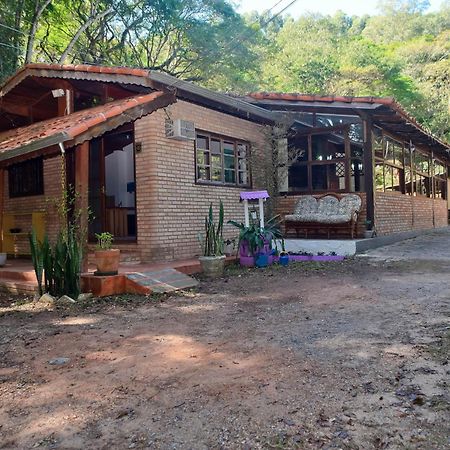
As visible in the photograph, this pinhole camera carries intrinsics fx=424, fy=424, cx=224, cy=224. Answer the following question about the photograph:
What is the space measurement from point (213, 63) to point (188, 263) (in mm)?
14707

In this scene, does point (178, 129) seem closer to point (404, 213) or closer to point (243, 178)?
point (243, 178)

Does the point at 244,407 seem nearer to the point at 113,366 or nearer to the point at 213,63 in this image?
the point at 113,366

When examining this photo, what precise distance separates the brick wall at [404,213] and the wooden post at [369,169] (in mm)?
471

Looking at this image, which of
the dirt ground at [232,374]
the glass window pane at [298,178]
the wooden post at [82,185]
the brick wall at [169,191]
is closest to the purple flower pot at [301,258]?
the brick wall at [169,191]

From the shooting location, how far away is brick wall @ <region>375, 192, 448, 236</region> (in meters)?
11.0

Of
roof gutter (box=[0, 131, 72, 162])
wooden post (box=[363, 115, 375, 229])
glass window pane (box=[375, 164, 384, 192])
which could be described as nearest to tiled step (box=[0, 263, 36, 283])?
roof gutter (box=[0, 131, 72, 162])

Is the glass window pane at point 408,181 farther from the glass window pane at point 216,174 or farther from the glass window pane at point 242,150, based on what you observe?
the glass window pane at point 216,174

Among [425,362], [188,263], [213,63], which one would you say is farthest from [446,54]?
[425,362]

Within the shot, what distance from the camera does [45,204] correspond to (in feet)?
30.1

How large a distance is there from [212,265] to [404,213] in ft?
27.0

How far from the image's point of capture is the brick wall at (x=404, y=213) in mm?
10961

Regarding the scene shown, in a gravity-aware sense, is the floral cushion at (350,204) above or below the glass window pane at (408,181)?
below

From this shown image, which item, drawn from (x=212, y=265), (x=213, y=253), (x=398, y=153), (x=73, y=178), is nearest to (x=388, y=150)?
(x=398, y=153)

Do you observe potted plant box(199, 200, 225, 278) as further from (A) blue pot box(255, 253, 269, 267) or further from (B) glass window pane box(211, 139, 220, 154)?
(B) glass window pane box(211, 139, 220, 154)
